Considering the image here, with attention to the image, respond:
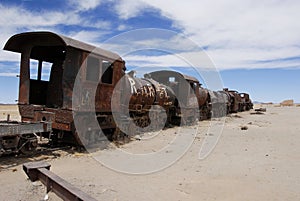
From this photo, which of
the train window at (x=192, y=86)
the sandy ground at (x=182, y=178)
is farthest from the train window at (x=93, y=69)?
the train window at (x=192, y=86)

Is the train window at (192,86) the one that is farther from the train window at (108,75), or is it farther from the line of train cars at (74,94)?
the train window at (108,75)

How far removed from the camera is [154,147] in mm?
10234

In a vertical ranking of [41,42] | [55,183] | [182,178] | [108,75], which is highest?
[41,42]

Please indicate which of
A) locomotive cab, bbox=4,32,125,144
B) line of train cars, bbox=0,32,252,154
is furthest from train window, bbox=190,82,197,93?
locomotive cab, bbox=4,32,125,144

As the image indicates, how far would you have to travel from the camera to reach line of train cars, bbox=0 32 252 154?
816 centimetres

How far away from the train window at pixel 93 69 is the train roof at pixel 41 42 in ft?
1.03

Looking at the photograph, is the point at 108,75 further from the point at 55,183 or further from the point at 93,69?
the point at 55,183

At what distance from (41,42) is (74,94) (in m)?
1.89

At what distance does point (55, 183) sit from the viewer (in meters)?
4.00

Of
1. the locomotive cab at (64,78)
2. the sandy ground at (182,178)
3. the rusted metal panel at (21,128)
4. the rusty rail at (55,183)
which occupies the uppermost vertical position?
the locomotive cab at (64,78)

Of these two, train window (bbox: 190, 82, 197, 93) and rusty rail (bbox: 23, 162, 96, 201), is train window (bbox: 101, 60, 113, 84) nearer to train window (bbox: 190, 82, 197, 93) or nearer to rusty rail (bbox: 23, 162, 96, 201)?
rusty rail (bbox: 23, 162, 96, 201)

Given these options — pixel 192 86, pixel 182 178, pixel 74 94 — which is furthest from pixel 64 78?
pixel 192 86

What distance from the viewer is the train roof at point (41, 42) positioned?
7926mm

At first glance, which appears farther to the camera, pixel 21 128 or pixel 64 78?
pixel 64 78
